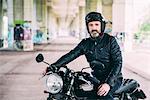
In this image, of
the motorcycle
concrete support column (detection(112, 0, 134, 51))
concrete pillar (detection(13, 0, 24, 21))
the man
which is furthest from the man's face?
concrete pillar (detection(13, 0, 24, 21))

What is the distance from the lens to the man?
4.62 m

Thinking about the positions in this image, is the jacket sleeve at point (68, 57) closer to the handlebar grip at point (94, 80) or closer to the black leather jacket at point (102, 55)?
the black leather jacket at point (102, 55)

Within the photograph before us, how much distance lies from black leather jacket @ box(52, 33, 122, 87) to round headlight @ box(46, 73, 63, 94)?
0.31 meters

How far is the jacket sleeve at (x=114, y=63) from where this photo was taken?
4609mm

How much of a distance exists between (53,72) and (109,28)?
3754 centimetres

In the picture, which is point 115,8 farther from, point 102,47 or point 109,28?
point 102,47

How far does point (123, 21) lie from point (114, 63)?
3339 cm

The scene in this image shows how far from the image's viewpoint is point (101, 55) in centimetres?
473

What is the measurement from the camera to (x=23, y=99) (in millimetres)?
11672

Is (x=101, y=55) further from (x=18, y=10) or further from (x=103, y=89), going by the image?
(x=18, y=10)

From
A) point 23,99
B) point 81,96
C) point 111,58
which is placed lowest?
point 23,99

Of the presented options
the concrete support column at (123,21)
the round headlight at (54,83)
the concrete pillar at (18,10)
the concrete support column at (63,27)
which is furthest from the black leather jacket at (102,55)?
the concrete support column at (63,27)

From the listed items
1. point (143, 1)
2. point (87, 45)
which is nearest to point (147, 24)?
point (143, 1)

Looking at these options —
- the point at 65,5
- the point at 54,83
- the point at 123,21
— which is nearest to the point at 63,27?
the point at 65,5
